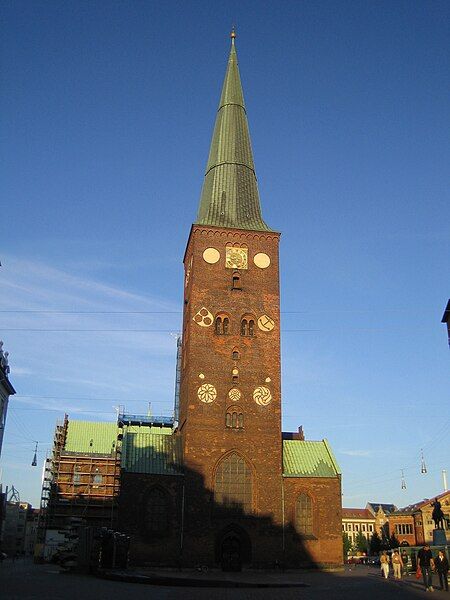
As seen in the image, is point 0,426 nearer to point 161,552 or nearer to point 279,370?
point 161,552

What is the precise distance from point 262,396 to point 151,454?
917 centimetres

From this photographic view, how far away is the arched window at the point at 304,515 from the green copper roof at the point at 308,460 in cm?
175

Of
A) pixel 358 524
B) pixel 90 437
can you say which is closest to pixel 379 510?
pixel 358 524

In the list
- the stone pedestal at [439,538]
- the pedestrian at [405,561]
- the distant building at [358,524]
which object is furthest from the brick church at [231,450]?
the distant building at [358,524]

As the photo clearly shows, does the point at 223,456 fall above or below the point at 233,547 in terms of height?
above

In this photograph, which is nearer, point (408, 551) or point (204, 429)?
point (408, 551)

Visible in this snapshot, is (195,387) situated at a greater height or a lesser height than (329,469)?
greater

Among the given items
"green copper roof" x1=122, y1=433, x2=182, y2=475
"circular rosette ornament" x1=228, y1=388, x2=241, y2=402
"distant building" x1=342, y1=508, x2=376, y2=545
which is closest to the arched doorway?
"green copper roof" x1=122, y1=433, x2=182, y2=475

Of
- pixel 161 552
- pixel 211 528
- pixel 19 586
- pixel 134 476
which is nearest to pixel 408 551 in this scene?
pixel 211 528

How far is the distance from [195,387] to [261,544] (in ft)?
38.6

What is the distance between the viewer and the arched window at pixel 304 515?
45938 millimetres

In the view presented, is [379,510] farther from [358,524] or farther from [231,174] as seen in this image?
[231,174]

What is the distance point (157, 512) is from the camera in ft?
146

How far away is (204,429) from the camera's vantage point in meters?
46.8
